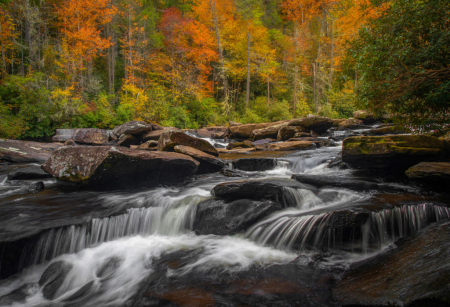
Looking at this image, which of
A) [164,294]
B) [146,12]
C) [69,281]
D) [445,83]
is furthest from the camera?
[146,12]

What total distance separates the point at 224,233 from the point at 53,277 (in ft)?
8.89

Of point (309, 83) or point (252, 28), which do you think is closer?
point (252, 28)

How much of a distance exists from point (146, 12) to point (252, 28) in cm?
1203

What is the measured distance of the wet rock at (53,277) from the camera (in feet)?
11.2

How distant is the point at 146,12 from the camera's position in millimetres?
27594

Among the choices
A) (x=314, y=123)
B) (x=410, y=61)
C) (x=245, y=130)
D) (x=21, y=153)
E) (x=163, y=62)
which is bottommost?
(x=21, y=153)

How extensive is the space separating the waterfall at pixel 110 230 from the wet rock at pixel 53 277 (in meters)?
0.31

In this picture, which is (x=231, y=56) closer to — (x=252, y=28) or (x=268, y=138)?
(x=252, y=28)

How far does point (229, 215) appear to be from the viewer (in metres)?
4.89

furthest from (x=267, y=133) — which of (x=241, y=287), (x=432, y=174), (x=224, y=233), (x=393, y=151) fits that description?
(x=241, y=287)

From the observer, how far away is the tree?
451 cm

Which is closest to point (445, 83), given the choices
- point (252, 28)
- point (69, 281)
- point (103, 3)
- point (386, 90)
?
point (386, 90)

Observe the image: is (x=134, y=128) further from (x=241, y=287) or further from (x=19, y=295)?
(x=241, y=287)

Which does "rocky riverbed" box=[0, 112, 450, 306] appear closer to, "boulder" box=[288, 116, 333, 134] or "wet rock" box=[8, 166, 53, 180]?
"wet rock" box=[8, 166, 53, 180]
